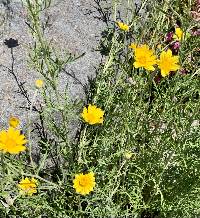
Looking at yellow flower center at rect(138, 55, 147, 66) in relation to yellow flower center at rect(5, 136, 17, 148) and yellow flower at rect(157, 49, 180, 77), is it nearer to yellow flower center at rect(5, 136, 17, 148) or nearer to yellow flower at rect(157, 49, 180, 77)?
yellow flower at rect(157, 49, 180, 77)

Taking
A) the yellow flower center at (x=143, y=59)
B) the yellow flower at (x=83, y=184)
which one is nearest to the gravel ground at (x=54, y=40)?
the yellow flower at (x=83, y=184)

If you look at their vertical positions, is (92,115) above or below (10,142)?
above

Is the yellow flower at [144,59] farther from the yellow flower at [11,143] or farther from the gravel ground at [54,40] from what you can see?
the gravel ground at [54,40]

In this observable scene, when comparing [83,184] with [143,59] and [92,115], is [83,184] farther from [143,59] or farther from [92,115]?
[143,59]

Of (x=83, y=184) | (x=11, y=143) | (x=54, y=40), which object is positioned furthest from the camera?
(x=54, y=40)

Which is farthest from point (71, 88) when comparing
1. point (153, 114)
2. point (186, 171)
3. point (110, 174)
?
point (186, 171)

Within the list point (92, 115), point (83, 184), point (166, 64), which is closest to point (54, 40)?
point (92, 115)

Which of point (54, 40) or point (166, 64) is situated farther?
point (54, 40)

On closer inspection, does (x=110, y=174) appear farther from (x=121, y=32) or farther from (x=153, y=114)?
(x=121, y=32)

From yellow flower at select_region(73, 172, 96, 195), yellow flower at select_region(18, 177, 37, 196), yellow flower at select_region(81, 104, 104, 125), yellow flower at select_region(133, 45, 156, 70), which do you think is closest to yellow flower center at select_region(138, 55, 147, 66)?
yellow flower at select_region(133, 45, 156, 70)
